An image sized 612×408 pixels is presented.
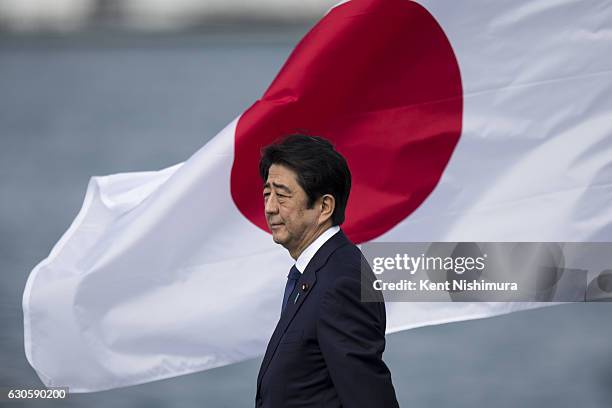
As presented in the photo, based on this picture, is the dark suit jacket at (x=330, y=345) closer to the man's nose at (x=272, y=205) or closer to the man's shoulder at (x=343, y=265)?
the man's shoulder at (x=343, y=265)

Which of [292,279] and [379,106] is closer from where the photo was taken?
[292,279]

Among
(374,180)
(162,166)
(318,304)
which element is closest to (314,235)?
(318,304)

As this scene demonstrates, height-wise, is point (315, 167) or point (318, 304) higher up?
point (315, 167)

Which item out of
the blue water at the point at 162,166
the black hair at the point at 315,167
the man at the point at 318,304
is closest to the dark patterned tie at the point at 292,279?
the man at the point at 318,304

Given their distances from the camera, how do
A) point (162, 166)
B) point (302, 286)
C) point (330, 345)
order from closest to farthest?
point (330, 345) < point (302, 286) < point (162, 166)

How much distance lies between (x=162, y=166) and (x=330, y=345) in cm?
460

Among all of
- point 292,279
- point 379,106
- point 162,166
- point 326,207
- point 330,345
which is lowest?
point 330,345

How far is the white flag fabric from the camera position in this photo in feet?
9.32

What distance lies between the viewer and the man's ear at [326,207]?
2.05m

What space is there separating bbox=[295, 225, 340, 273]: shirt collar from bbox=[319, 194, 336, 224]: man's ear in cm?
2

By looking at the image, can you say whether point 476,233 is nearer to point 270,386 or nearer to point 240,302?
point 240,302

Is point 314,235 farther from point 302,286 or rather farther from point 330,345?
point 330,345

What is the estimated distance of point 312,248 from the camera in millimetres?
2053

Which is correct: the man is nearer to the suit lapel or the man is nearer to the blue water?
the suit lapel
